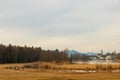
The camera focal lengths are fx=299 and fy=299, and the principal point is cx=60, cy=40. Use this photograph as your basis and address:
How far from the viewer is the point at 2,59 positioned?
13838 centimetres

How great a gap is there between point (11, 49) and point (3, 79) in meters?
99.3

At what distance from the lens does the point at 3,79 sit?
42656 millimetres

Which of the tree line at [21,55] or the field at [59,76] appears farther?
the tree line at [21,55]

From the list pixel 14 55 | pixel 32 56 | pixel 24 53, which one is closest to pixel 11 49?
pixel 14 55

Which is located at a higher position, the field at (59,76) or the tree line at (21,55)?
the tree line at (21,55)

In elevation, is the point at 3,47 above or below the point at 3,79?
above

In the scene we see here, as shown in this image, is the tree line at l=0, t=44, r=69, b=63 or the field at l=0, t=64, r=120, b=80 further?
the tree line at l=0, t=44, r=69, b=63

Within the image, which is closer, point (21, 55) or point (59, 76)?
point (59, 76)

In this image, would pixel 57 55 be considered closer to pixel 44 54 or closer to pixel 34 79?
pixel 44 54

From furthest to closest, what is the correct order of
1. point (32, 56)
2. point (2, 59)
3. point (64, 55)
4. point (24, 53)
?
point (64, 55)
point (32, 56)
point (24, 53)
point (2, 59)

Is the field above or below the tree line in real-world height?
below

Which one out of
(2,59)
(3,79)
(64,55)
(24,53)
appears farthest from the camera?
(64,55)

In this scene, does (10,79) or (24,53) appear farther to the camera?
(24,53)

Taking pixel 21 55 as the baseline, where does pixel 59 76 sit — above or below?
below
